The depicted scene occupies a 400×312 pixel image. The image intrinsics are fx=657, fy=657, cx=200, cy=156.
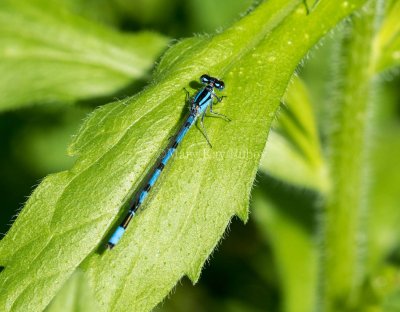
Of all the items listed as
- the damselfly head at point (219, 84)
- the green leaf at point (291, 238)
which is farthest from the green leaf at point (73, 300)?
the green leaf at point (291, 238)

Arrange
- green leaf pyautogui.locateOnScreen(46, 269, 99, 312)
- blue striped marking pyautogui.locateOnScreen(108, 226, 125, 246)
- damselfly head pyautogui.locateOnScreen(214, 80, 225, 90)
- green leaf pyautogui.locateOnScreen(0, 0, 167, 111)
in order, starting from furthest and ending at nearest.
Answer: green leaf pyautogui.locateOnScreen(0, 0, 167, 111) < damselfly head pyautogui.locateOnScreen(214, 80, 225, 90) < blue striped marking pyautogui.locateOnScreen(108, 226, 125, 246) < green leaf pyautogui.locateOnScreen(46, 269, 99, 312)

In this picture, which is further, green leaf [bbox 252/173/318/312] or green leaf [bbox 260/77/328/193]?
green leaf [bbox 252/173/318/312]

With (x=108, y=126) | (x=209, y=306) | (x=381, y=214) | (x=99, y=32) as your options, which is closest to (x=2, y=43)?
(x=99, y=32)

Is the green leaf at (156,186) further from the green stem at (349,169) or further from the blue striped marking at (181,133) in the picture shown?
the green stem at (349,169)

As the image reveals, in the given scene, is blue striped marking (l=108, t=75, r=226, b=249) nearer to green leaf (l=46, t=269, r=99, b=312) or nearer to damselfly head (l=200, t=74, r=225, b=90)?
damselfly head (l=200, t=74, r=225, b=90)

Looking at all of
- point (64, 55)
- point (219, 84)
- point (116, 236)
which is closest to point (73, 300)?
point (116, 236)

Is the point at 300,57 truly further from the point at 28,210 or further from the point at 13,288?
the point at 13,288

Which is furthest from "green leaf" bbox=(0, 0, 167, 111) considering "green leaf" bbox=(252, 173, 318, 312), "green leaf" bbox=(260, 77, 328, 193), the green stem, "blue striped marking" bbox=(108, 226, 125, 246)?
"blue striped marking" bbox=(108, 226, 125, 246)
